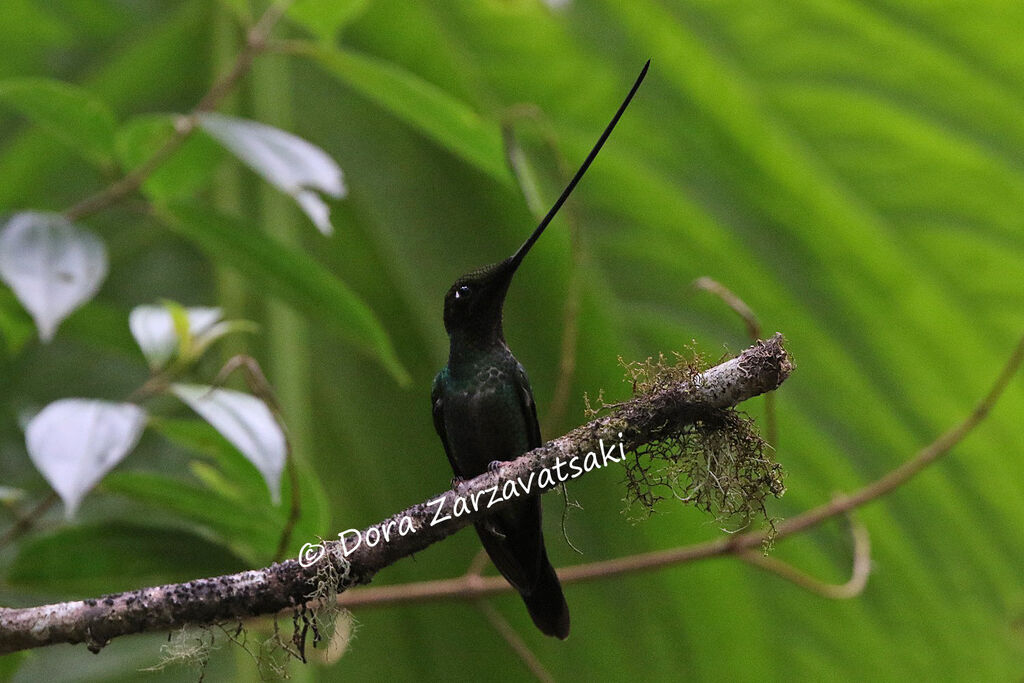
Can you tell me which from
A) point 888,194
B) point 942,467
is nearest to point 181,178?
point 888,194

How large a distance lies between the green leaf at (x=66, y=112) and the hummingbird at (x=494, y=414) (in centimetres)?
68

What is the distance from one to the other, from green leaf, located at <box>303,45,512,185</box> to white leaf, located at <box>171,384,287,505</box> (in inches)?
20.4

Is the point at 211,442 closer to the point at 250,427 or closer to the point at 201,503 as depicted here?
the point at 201,503

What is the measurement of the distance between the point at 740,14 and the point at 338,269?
3.37ft

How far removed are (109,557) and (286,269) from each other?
1.73 ft

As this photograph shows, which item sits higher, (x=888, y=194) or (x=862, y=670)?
(x=888, y=194)

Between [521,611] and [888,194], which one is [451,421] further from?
[888,194]

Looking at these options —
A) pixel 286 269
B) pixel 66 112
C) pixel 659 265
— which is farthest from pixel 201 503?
pixel 659 265

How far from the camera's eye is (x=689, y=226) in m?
2.09

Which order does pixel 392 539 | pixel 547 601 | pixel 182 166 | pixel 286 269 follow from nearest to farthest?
1. pixel 392 539
2. pixel 547 601
3. pixel 286 269
4. pixel 182 166

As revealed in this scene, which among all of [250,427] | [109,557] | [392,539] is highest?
[392,539]

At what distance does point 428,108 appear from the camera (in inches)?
58.4

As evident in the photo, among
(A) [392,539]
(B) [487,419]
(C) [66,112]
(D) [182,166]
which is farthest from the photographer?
(D) [182,166]

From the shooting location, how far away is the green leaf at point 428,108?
1456 mm
